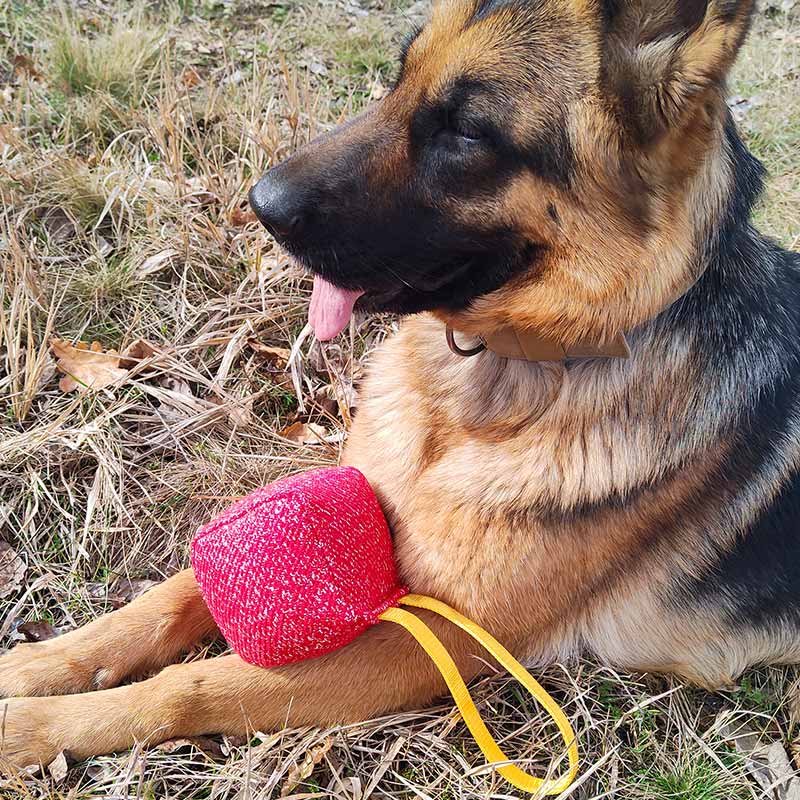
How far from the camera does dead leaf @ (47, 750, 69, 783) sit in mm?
2049

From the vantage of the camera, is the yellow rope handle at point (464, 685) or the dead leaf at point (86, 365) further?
the dead leaf at point (86, 365)

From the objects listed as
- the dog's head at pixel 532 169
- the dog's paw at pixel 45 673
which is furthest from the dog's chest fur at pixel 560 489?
the dog's paw at pixel 45 673

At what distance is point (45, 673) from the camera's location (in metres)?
2.20

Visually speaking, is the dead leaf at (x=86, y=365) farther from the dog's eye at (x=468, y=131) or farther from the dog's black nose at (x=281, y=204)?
the dog's eye at (x=468, y=131)

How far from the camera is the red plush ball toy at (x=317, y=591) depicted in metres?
2.08

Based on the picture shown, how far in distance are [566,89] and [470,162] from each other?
0.29 metres

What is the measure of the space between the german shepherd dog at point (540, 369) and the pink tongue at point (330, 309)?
1 centimetres

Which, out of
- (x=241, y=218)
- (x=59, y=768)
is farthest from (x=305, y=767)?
(x=241, y=218)

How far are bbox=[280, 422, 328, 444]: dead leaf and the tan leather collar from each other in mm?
1189

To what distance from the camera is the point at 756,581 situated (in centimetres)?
239

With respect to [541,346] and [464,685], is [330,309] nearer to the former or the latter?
[541,346]

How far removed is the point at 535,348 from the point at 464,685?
3.32 feet

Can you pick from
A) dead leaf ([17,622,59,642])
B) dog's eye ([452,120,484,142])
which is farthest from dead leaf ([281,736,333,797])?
dog's eye ([452,120,484,142])

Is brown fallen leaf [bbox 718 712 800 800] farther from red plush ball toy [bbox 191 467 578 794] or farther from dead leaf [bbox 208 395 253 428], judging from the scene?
dead leaf [bbox 208 395 253 428]
